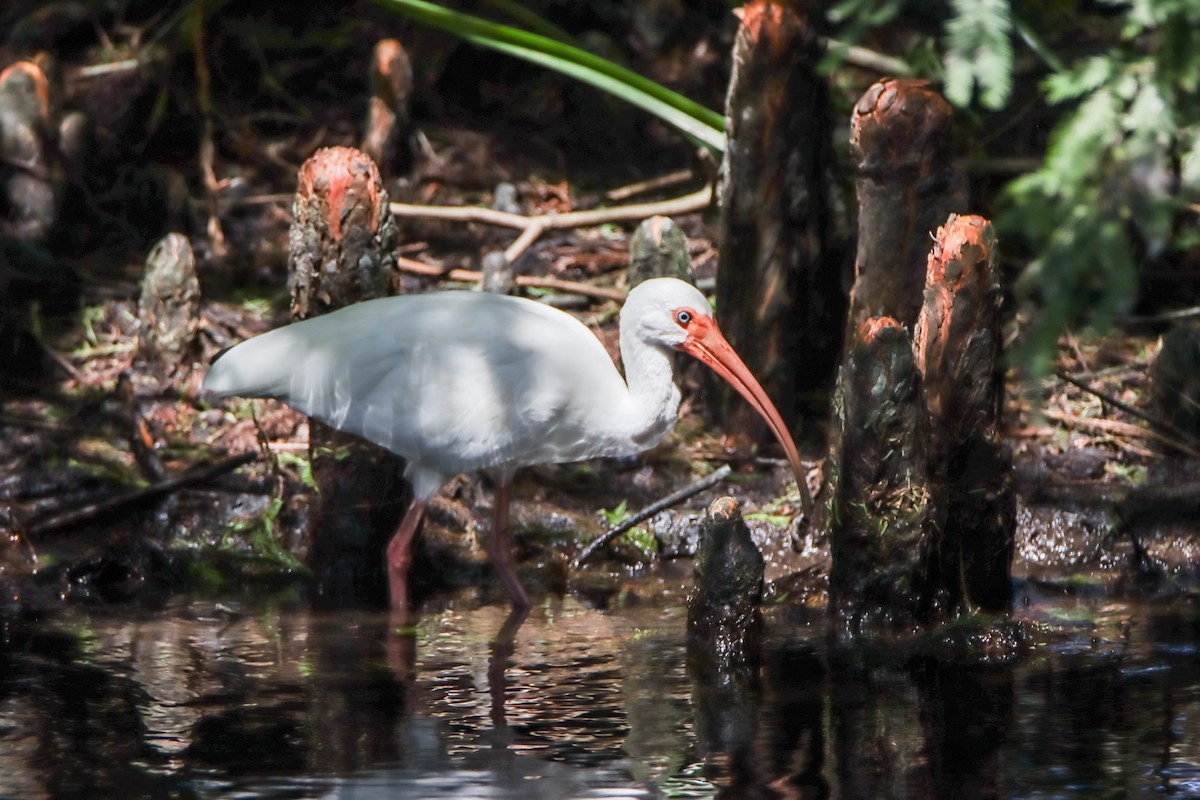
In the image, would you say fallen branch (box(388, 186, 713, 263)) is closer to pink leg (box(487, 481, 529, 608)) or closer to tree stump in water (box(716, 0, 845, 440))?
tree stump in water (box(716, 0, 845, 440))

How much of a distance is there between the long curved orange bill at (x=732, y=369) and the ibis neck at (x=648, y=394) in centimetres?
15

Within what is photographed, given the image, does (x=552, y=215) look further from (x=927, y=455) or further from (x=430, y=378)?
(x=927, y=455)

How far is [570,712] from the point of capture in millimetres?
5566

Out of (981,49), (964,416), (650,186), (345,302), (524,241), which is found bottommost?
(964,416)

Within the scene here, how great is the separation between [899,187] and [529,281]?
3.20 meters

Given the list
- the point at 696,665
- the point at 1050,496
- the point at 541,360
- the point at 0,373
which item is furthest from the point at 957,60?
the point at 0,373

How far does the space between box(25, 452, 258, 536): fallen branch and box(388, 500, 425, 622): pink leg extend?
1.13 m

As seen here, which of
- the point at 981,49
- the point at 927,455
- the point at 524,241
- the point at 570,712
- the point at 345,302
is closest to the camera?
the point at 981,49

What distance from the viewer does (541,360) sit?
7.15 meters

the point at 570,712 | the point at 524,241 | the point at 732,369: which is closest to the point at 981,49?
the point at 570,712

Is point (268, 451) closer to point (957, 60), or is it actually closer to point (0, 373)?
point (0, 373)

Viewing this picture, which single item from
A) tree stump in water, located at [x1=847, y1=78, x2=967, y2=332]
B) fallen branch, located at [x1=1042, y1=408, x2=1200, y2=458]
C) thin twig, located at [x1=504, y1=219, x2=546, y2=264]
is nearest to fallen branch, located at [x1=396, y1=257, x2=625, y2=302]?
thin twig, located at [x1=504, y1=219, x2=546, y2=264]

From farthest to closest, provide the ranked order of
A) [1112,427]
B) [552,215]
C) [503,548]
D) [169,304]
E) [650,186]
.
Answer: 1. [650,186]
2. [552,215]
3. [169,304]
4. [1112,427]
5. [503,548]

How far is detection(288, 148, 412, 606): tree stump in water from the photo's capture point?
729 cm
